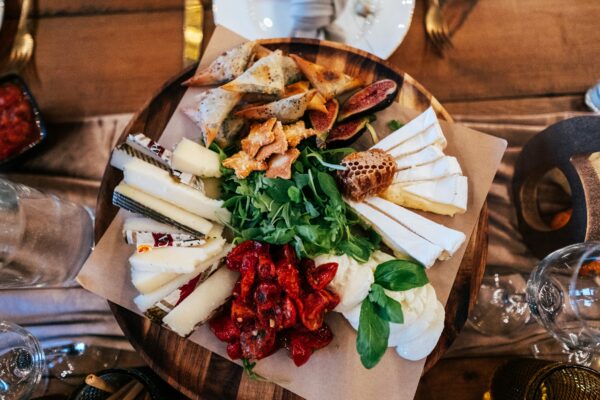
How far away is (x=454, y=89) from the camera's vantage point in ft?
7.00

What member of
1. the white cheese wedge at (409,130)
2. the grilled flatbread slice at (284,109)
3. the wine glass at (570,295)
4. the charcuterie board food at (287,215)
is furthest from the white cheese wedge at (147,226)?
the wine glass at (570,295)

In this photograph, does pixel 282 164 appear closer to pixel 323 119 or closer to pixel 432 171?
pixel 323 119

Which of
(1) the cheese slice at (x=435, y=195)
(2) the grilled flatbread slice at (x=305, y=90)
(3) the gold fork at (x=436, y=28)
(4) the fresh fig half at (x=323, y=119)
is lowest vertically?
(1) the cheese slice at (x=435, y=195)

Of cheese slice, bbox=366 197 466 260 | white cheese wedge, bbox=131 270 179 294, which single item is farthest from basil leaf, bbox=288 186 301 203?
white cheese wedge, bbox=131 270 179 294

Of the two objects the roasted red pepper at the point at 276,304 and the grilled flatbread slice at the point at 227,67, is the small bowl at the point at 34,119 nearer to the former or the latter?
the grilled flatbread slice at the point at 227,67

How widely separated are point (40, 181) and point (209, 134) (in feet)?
3.22

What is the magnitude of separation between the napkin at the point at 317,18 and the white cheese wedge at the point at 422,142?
24.0 inches

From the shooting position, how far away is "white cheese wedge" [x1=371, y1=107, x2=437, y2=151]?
1.67 metres

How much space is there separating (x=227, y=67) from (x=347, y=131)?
21.3 inches

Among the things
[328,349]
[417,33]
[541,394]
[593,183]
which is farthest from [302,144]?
[541,394]

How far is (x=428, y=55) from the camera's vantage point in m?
2.16

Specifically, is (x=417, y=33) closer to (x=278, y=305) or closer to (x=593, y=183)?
(x=593, y=183)

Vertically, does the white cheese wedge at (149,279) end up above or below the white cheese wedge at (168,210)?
below

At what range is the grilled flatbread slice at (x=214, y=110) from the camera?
166cm
